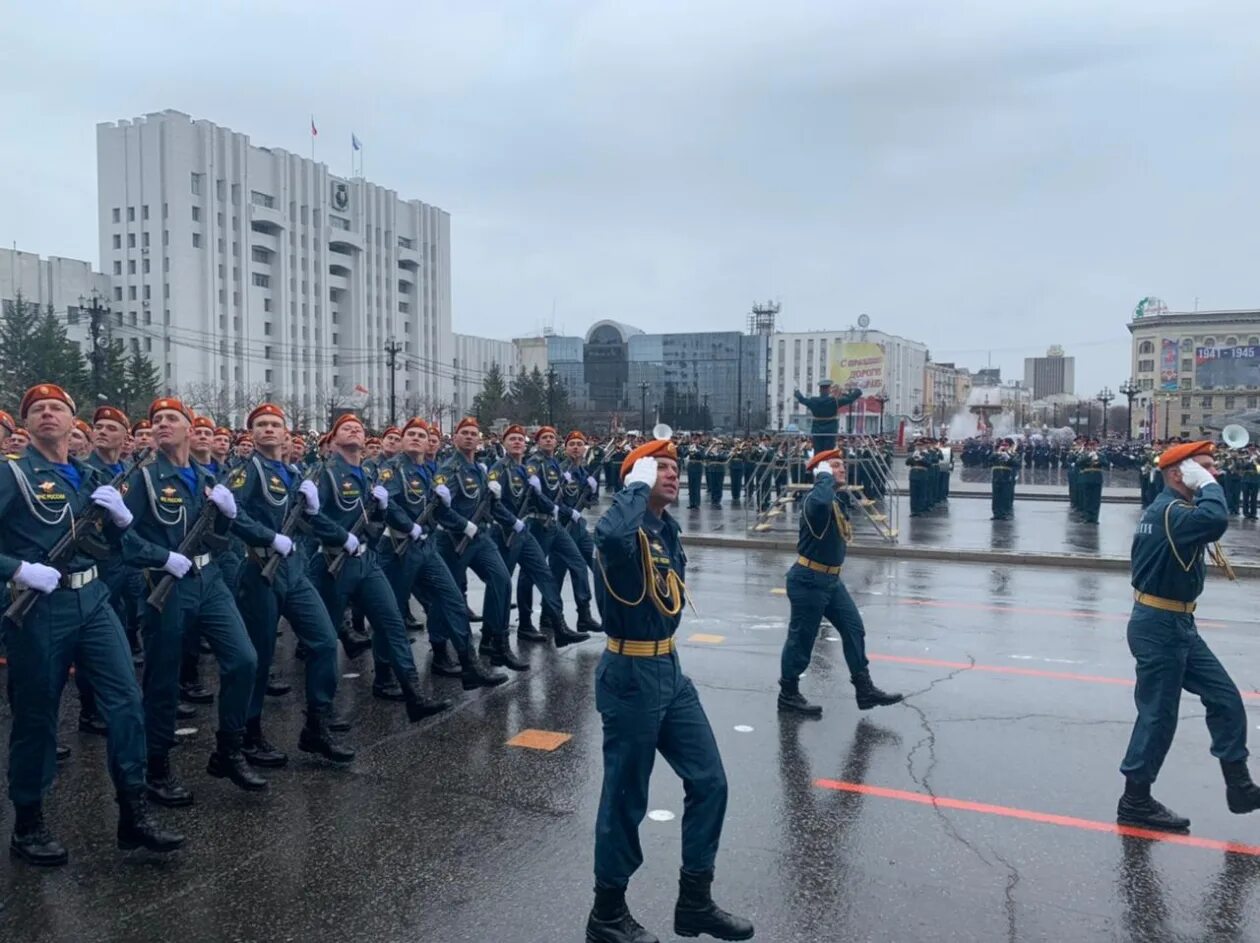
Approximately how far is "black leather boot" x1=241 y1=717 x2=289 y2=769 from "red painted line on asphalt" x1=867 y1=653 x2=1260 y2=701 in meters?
4.98

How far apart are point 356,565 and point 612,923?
363 cm

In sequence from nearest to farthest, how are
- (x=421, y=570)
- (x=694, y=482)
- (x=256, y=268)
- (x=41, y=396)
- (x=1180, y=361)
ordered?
(x=41, y=396)
(x=421, y=570)
(x=694, y=482)
(x=256, y=268)
(x=1180, y=361)

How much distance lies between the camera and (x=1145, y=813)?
5082 mm

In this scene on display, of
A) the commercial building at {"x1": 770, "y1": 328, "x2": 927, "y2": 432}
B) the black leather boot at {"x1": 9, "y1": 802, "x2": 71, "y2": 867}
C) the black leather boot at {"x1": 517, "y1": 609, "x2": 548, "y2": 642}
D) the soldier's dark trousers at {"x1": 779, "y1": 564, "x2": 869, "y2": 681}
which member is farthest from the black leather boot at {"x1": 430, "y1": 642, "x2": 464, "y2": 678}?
the commercial building at {"x1": 770, "y1": 328, "x2": 927, "y2": 432}

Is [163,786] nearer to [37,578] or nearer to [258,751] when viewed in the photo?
[258,751]

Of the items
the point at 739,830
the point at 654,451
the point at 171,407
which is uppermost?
the point at 171,407

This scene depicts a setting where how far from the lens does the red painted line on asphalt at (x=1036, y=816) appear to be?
193 inches

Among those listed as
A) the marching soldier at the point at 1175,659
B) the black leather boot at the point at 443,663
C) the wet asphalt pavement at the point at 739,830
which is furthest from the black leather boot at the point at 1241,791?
the black leather boot at the point at 443,663

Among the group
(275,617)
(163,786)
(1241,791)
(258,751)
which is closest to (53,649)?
(163,786)

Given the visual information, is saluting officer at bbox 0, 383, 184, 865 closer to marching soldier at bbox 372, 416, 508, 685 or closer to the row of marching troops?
the row of marching troops

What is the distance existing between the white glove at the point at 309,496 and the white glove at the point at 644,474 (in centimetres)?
297

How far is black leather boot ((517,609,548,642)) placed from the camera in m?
9.66

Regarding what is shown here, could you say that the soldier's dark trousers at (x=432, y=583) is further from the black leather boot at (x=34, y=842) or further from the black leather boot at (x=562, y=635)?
the black leather boot at (x=34, y=842)

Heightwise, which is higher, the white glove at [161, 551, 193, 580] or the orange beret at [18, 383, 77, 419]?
the orange beret at [18, 383, 77, 419]
